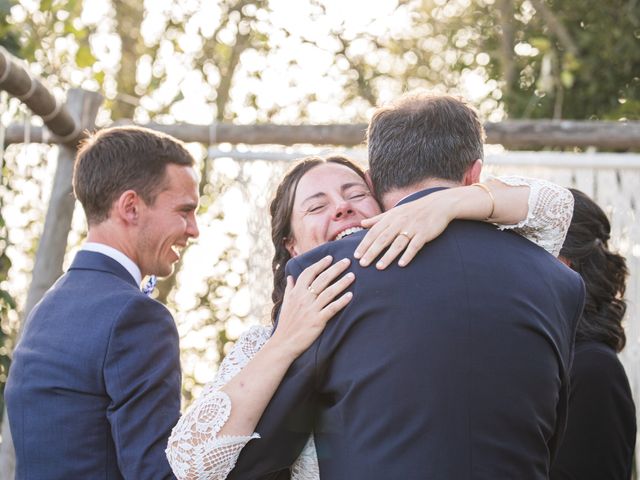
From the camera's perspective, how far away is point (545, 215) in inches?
106

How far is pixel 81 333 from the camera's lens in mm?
3156

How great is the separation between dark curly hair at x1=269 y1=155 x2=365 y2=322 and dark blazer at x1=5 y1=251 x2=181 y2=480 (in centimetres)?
40

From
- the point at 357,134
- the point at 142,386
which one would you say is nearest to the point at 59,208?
the point at 357,134

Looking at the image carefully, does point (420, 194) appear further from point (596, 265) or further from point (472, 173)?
point (596, 265)

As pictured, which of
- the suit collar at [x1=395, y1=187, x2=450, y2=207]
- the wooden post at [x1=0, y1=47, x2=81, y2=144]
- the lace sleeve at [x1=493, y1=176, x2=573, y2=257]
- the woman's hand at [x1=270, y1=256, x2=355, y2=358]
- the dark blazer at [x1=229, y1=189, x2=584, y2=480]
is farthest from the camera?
the wooden post at [x1=0, y1=47, x2=81, y2=144]

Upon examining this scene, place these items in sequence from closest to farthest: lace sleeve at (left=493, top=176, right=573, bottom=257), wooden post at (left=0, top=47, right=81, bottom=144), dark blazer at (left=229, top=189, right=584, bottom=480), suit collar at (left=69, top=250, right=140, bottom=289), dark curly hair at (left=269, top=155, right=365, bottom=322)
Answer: dark blazer at (left=229, top=189, right=584, bottom=480) < lace sleeve at (left=493, top=176, right=573, bottom=257) < dark curly hair at (left=269, top=155, right=365, bottom=322) < suit collar at (left=69, top=250, right=140, bottom=289) < wooden post at (left=0, top=47, right=81, bottom=144)

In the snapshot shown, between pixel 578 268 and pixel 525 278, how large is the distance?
1221 mm

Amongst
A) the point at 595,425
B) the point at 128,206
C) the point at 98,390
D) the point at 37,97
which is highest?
the point at 37,97

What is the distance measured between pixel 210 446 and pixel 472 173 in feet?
3.14

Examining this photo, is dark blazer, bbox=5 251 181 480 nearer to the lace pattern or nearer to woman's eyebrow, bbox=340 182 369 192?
the lace pattern

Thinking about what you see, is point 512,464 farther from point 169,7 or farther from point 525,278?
point 169,7

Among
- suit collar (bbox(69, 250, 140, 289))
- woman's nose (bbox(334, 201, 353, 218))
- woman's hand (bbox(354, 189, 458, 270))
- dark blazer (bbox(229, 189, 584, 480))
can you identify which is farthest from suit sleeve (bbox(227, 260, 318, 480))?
suit collar (bbox(69, 250, 140, 289))

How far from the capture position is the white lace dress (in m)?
2.46

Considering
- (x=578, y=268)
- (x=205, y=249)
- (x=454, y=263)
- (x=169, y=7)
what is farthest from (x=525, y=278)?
(x=169, y=7)
